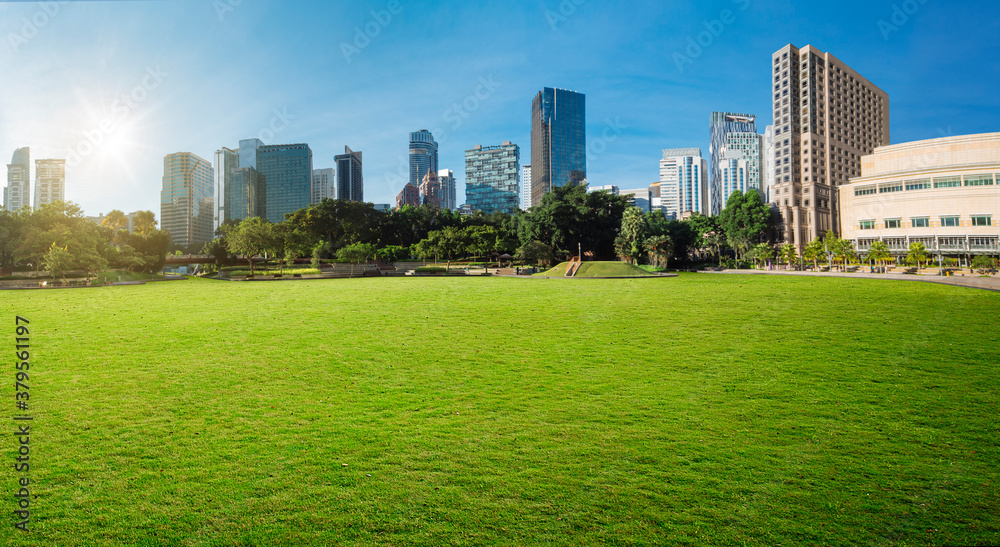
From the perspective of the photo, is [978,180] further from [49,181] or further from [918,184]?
[49,181]

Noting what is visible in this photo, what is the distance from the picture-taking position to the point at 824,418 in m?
5.41

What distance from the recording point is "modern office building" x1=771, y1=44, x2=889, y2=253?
272 feet

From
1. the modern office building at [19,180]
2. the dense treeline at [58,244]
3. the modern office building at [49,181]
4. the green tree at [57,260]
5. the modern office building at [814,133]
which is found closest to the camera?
the green tree at [57,260]

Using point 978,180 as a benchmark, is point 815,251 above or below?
below

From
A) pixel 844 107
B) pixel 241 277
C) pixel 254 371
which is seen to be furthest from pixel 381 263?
pixel 844 107

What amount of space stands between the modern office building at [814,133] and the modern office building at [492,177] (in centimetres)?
10213

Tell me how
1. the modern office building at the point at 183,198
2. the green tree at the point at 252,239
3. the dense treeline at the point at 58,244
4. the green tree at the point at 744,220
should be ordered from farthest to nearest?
the modern office building at the point at 183,198 < the green tree at the point at 744,220 < the green tree at the point at 252,239 < the dense treeline at the point at 58,244

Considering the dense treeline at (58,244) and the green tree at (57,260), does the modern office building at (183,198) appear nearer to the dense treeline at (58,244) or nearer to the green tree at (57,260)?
the dense treeline at (58,244)

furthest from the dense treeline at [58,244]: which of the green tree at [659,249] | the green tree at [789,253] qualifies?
the green tree at [789,253]

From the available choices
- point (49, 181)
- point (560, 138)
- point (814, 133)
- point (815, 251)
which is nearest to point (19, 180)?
point (49, 181)

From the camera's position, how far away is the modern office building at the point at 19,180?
225 feet

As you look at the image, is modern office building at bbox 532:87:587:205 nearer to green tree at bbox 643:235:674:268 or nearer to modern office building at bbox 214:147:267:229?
modern office building at bbox 214:147:267:229

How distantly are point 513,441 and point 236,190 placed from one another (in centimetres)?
17139

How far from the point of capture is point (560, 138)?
181 m
